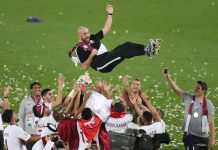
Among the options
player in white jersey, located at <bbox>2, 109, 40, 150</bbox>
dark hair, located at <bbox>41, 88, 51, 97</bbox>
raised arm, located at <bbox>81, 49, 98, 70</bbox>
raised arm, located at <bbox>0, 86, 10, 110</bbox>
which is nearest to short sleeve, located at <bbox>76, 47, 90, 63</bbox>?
raised arm, located at <bbox>81, 49, 98, 70</bbox>

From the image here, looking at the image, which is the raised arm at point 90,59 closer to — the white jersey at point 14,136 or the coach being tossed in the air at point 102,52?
the coach being tossed in the air at point 102,52

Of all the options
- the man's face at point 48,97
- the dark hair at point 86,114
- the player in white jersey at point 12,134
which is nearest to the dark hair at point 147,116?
the dark hair at point 86,114

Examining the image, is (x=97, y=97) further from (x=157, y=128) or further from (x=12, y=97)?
(x=12, y=97)

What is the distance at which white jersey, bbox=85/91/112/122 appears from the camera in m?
18.9

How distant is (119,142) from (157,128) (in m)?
0.95

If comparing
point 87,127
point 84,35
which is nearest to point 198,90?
point 87,127

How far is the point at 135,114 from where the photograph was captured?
19.5 metres

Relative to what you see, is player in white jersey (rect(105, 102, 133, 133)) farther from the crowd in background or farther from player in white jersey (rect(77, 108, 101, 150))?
player in white jersey (rect(77, 108, 101, 150))

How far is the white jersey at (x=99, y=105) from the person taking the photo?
18.9 meters

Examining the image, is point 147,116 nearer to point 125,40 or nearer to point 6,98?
point 6,98

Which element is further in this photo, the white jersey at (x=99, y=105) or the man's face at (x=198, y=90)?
the man's face at (x=198, y=90)

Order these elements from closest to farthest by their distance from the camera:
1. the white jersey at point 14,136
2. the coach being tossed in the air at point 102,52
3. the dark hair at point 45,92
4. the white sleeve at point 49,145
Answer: the white sleeve at point 49,145 < the white jersey at point 14,136 < the coach being tossed in the air at point 102,52 < the dark hair at point 45,92

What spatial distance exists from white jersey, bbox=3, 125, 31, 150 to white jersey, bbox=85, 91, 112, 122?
1.66 metres

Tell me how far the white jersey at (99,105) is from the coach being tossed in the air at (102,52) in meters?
1.26
